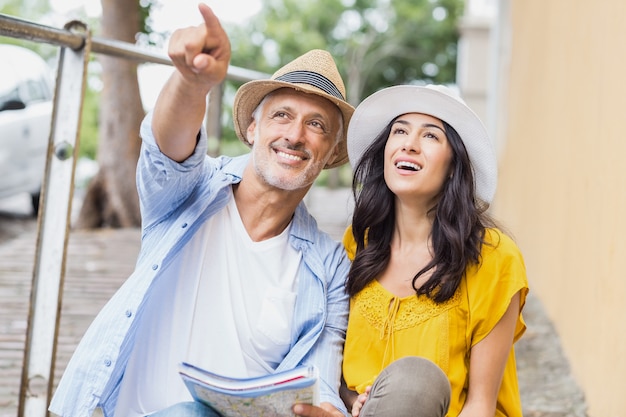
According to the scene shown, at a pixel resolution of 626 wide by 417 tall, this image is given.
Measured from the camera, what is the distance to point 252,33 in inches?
1150

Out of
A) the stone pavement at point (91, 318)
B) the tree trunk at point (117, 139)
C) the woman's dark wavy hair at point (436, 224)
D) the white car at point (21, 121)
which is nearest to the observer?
the woman's dark wavy hair at point (436, 224)

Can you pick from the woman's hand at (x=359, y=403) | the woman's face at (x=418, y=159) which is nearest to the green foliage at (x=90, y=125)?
the woman's face at (x=418, y=159)

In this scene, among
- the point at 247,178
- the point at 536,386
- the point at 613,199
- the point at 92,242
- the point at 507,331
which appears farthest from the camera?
the point at 92,242

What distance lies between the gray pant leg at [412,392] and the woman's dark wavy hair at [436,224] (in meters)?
0.42

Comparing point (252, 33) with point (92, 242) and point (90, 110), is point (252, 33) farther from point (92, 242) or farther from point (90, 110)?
point (92, 242)

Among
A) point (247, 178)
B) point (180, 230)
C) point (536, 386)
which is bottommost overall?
point (536, 386)

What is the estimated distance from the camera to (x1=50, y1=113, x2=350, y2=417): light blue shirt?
2490 millimetres

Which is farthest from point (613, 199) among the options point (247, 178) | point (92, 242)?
point (92, 242)

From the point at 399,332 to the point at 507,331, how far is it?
0.31m

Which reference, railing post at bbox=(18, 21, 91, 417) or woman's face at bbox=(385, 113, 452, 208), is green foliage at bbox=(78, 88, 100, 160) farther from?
woman's face at bbox=(385, 113, 452, 208)

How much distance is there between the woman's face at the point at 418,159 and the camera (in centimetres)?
260

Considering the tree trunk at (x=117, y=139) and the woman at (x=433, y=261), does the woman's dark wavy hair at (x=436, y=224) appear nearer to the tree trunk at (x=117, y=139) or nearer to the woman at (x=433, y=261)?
the woman at (x=433, y=261)

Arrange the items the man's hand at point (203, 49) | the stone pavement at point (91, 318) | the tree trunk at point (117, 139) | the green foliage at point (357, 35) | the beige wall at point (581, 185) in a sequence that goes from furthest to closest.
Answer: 1. the green foliage at point (357, 35)
2. the tree trunk at point (117, 139)
3. the stone pavement at point (91, 318)
4. the beige wall at point (581, 185)
5. the man's hand at point (203, 49)

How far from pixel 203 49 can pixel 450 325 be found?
1.04 meters
